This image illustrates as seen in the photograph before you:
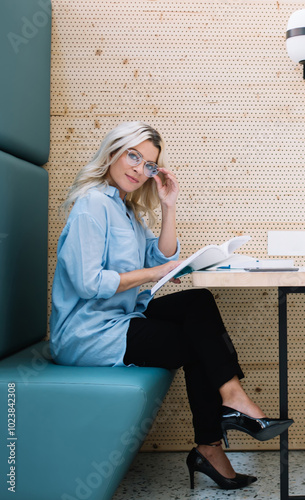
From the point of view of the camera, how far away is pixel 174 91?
2553 millimetres

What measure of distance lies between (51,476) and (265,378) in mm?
1217

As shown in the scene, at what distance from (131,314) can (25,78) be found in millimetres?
949

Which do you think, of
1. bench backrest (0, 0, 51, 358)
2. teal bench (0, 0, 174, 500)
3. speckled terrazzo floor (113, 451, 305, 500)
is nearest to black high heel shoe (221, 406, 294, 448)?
teal bench (0, 0, 174, 500)

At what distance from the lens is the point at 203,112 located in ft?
8.39

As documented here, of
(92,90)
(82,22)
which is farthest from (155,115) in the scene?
(82,22)

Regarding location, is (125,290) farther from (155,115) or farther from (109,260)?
(155,115)

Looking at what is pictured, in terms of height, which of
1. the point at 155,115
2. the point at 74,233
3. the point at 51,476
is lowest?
the point at 51,476

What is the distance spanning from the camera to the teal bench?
1577mm

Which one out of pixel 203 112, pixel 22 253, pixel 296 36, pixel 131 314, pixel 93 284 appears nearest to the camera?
pixel 93 284
